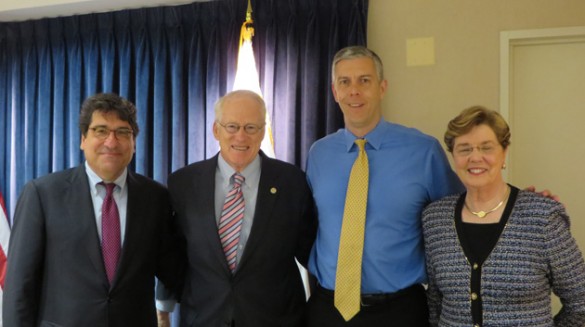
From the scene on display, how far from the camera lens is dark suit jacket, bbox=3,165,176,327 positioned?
5.81ft

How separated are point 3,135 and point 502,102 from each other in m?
3.49

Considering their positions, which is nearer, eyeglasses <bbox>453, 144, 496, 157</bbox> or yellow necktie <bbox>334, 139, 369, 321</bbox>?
eyeglasses <bbox>453, 144, 496, 157</bbox>

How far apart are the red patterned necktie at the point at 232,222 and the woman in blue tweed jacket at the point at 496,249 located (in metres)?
0.71

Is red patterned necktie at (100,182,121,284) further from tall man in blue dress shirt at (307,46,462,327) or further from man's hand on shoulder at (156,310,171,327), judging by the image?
tall man in blue dress shirt at (307,46,462,327)

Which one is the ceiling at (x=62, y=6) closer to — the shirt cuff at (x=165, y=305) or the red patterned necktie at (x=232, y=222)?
the red patterned necktie at (x=232, y=222)

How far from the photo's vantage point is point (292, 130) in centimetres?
297

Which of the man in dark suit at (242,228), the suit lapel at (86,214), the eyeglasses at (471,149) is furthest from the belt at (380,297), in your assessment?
the suit lapel at (86,214)

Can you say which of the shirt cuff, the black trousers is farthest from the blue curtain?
the black trousers

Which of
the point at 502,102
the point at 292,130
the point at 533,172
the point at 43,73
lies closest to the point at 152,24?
the point at 43,73

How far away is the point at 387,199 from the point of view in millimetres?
1825

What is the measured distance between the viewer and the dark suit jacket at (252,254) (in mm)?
1775

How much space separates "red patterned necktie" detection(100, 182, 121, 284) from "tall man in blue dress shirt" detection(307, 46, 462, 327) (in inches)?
29.8

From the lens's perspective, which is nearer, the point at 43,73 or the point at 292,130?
the point at 292,130

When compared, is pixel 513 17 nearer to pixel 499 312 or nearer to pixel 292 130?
pixel 292 130
